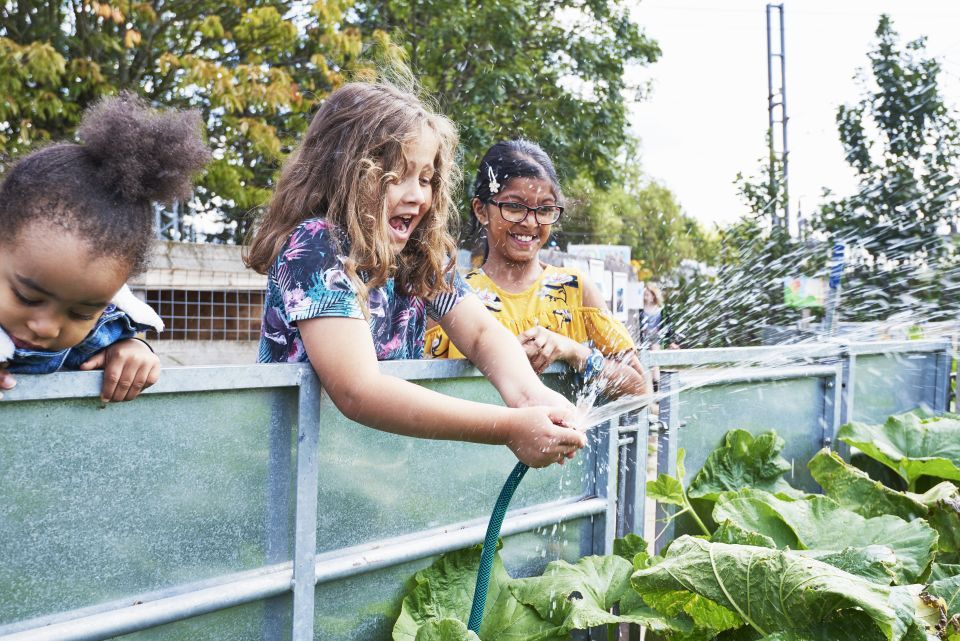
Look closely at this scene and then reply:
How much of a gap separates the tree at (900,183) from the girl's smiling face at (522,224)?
229 inches

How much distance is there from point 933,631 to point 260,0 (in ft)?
30.2

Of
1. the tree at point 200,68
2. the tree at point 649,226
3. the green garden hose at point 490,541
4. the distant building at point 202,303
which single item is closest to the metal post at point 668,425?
the green garden hose at point 490,541

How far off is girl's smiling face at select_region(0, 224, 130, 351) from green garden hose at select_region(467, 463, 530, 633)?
0.86m

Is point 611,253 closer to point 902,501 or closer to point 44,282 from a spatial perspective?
point 902,501

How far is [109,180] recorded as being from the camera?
4.92 feet

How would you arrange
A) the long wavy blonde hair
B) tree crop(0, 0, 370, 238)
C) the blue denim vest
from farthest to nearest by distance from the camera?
tree crop(0, 0, 370, 238) < the long wavy blonde hair < the blue denim vest

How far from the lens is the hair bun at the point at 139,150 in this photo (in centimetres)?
151

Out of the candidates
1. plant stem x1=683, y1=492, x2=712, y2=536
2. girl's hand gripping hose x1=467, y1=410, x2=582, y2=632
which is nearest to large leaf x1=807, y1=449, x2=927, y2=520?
plant stem x1=683, y1=492, x2=712, y2=536

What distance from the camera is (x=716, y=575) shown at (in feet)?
5.85

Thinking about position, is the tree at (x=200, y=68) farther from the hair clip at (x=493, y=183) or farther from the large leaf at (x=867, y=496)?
the large leaf at (x=867, y=496)

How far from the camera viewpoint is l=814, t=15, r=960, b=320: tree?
8047mm

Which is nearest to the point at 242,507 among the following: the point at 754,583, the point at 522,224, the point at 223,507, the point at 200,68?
the point at 223,507

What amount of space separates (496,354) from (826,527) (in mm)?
1041

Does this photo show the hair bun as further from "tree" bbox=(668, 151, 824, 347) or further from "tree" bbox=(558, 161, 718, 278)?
"tree" bbox=(558, 161, 718, 278)
